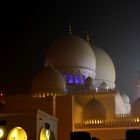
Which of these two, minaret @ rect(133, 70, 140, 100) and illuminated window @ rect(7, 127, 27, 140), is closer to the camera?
illuminated window @ rect(7, 127, 27, 140)

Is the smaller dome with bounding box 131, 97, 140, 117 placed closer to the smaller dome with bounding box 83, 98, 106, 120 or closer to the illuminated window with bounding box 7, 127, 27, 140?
the smaller dome with bounding box 83, 98, 106, 120

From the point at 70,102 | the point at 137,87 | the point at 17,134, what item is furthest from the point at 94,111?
the point at 137,87

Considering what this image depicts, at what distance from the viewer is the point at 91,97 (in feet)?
57.7

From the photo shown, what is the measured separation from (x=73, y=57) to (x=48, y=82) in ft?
9.07

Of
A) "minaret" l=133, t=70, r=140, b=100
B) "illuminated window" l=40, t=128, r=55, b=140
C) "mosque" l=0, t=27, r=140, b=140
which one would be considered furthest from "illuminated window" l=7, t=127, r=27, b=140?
"minaret" l=133, t=70, r=140, b=100

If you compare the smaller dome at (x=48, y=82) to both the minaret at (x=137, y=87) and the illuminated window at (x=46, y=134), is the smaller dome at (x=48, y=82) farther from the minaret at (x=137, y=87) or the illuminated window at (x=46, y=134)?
the minaret at (x=137, y=87)

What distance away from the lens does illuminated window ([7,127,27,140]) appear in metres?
11.6

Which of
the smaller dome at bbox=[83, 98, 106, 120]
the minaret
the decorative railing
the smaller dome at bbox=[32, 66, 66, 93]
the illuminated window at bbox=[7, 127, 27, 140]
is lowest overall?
the illuminated window at bbox=[7, 127, 27, 140]

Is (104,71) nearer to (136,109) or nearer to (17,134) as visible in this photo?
(136,109)

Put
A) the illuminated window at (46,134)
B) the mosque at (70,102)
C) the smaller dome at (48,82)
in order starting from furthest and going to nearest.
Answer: the smaller dome at (48,82)
the illuminated window at (46,134)
the mosque at (70,102)

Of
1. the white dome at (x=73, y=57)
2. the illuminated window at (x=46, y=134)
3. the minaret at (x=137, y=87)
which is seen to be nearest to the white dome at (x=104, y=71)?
the white dome at (x=73, y=57)

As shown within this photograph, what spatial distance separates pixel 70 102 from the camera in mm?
16109

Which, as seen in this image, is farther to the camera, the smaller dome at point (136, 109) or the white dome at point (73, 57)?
the white dome at point (73, 57)

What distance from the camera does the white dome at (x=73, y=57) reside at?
19.6 m
